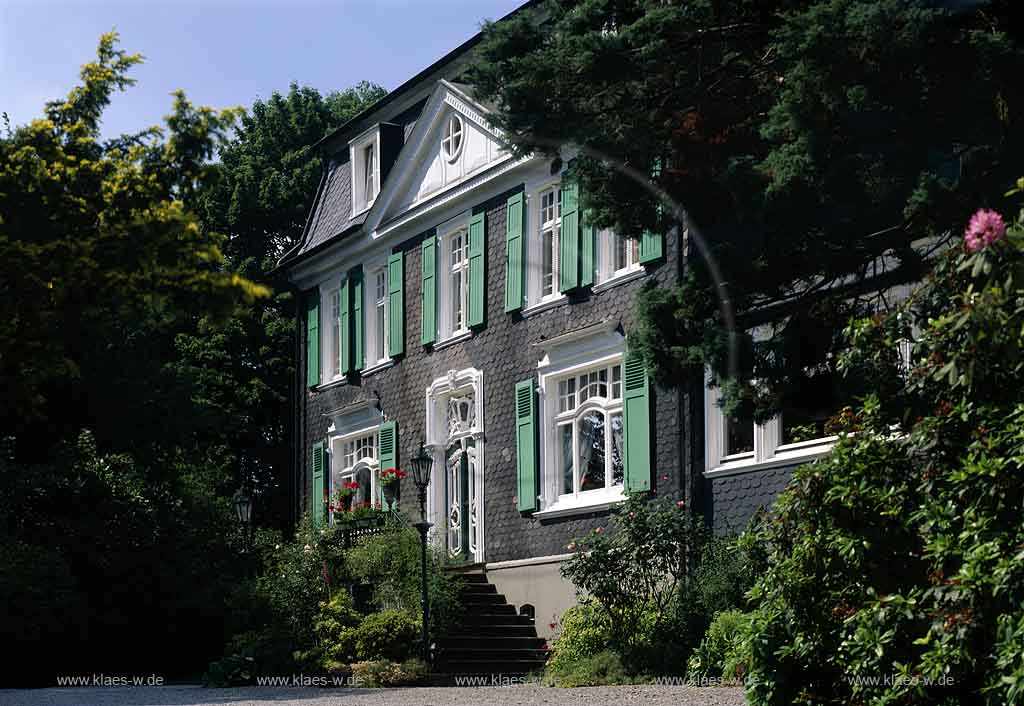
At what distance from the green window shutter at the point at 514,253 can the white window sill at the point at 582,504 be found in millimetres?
2875

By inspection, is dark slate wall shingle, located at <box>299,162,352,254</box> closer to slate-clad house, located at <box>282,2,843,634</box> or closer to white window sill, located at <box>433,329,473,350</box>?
slate-clad house, located at <box>282,2,843,634</box>

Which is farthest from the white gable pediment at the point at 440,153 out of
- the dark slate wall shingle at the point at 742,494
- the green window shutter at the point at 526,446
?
the dark slate wall shingle at the point at 742,494

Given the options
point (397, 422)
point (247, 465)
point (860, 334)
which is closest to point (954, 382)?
point (860, 334)

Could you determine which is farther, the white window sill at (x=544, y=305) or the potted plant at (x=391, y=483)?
the potted plant at (x=391, y=483)

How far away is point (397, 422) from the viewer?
2464cm

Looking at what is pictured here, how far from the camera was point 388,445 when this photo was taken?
81.3 ft

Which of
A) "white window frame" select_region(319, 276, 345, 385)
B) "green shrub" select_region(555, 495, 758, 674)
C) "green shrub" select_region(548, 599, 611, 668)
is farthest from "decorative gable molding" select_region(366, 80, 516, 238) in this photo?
"green shrub" select_region(548, 599, 611, 668)

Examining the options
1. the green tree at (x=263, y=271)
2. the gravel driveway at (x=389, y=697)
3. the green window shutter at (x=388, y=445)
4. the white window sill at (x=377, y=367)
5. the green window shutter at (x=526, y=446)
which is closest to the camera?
the gravel driveway at (x=389, y=697)

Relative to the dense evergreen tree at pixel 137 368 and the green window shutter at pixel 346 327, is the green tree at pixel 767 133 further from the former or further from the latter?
the green window shutter at pixel 346 327

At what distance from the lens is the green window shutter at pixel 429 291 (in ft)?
77.6

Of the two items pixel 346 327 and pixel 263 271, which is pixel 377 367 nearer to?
pixel 346 327

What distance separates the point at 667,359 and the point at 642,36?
2778 mm

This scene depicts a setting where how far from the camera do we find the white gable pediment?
74.1 feet

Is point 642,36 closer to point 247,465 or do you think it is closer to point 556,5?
point 556,5
